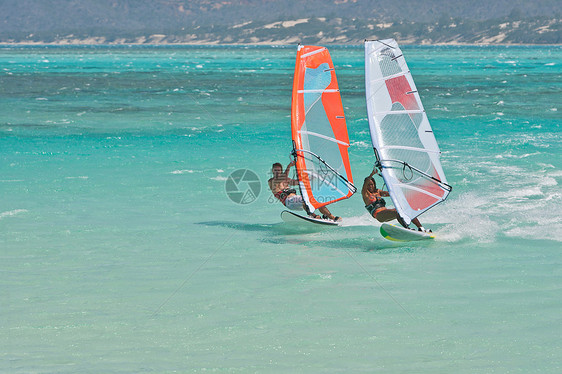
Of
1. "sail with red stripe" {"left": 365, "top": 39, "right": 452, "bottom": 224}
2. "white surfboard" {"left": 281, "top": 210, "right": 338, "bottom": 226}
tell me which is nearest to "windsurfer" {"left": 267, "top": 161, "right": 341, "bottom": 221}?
"white surfboard" {"left": 281, "top": 210, "right": 338, "bottom": 226}

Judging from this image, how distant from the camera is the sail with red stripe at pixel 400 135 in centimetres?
1560

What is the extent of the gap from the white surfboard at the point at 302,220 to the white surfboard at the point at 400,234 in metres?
1.64

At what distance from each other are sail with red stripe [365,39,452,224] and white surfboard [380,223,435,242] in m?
0.25

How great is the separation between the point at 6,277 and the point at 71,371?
173 inches

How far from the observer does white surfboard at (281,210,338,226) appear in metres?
17.1

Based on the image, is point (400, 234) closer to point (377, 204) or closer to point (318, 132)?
point (377, 204)

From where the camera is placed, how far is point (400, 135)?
1589cm

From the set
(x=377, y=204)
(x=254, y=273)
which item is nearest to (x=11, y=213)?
(x=254, y=273)

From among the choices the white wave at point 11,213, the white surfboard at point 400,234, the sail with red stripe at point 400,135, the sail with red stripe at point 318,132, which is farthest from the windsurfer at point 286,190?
the white wave at point 11,213

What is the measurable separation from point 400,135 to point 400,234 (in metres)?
2.00

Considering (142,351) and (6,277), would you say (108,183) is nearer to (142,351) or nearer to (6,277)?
(6,277)

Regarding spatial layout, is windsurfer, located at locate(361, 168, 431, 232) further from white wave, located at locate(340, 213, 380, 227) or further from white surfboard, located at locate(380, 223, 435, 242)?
white wave, located at locate(340, 213, 380, 227)

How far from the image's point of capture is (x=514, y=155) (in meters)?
28.3

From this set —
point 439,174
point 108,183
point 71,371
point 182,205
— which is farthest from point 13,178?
point 71,371
